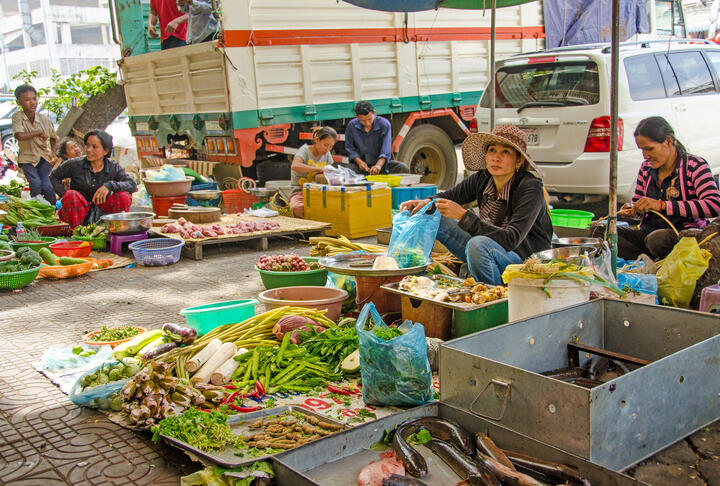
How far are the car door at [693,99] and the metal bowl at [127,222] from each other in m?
6.55

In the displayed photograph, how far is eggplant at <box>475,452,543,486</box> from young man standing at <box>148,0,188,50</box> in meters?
10.3

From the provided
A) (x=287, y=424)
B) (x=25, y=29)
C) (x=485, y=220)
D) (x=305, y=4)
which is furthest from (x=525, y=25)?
(x=25, y=29)

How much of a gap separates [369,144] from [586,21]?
20.6 ft

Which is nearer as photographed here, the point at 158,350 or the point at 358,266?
the point at 158,350

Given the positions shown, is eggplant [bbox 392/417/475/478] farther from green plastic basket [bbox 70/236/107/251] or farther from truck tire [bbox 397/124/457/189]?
truck tire [bbox 397/124/457/189]

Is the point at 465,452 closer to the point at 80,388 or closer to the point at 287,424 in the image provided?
the point at 287,424

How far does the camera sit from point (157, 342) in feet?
13.8

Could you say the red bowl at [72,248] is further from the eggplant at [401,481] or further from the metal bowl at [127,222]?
the eggplant at [401,481]

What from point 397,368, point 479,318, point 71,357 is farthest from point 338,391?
point 71,357

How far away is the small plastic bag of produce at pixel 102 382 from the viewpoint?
3623mm

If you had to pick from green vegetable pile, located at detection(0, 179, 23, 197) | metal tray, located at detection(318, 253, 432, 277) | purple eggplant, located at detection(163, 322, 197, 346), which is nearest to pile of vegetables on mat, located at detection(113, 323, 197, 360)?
purple eggplant, located at detection(163, 322, 197, 346)

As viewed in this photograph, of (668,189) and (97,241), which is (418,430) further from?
(97,241)

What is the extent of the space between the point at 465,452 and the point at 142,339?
8.20 feet

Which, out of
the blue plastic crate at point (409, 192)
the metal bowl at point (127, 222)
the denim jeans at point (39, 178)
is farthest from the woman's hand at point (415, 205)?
the denim jeans at point (39, 178)
